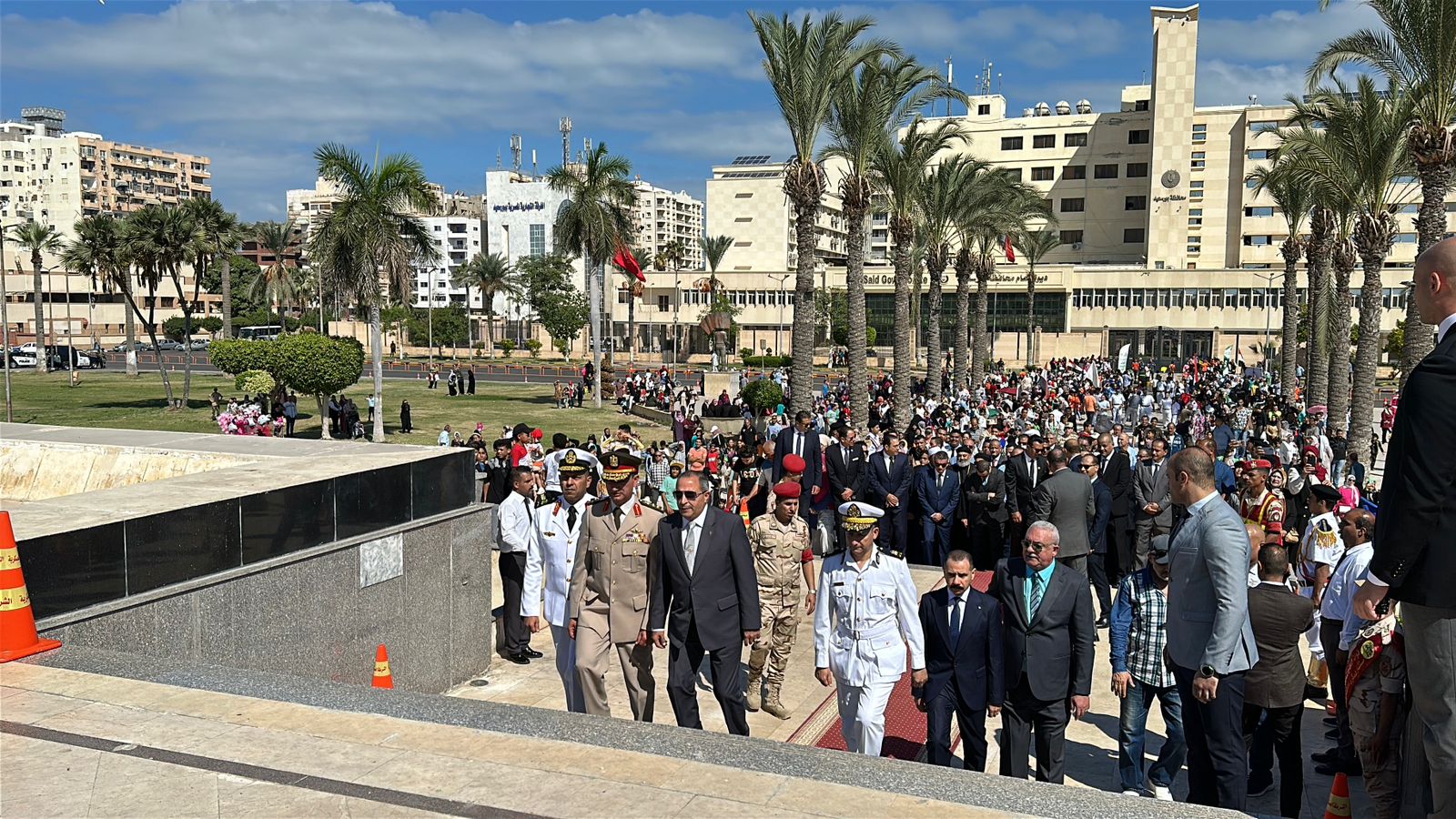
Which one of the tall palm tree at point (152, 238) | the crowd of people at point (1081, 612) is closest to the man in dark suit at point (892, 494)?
the crowd of people at point (1081, 612)

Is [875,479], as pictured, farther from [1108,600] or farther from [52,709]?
[52,709]

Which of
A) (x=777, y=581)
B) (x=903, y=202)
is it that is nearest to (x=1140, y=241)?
(x=903, y=202)

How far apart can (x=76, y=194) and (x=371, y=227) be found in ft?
449

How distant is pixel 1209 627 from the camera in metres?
5.02

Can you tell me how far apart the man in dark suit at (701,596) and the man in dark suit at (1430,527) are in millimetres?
3812

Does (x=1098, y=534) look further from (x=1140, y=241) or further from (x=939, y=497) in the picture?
(x=1140, y=241)

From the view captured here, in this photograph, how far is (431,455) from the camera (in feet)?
30.0

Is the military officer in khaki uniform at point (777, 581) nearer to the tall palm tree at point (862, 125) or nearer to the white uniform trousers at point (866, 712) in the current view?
the white uniform trousers at point (866, 712)

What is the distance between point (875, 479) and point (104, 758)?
380 inches

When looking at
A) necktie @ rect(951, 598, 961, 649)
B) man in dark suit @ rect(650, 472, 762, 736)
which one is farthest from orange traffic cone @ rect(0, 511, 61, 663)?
necktie @ rect(951, 598, 961, 649)

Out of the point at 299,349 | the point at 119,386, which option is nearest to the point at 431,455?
the point at 299,349

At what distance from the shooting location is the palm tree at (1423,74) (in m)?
18.0

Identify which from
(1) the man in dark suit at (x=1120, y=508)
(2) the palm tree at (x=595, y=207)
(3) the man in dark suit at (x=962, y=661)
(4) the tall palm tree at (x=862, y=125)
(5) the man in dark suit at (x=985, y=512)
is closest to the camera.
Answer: (3) the man in dark suit at (x=962, y=661)

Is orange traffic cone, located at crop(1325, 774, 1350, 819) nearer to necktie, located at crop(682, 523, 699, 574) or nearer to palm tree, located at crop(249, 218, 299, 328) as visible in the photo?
necktie, located at crop(682, 523, 699, 574)
